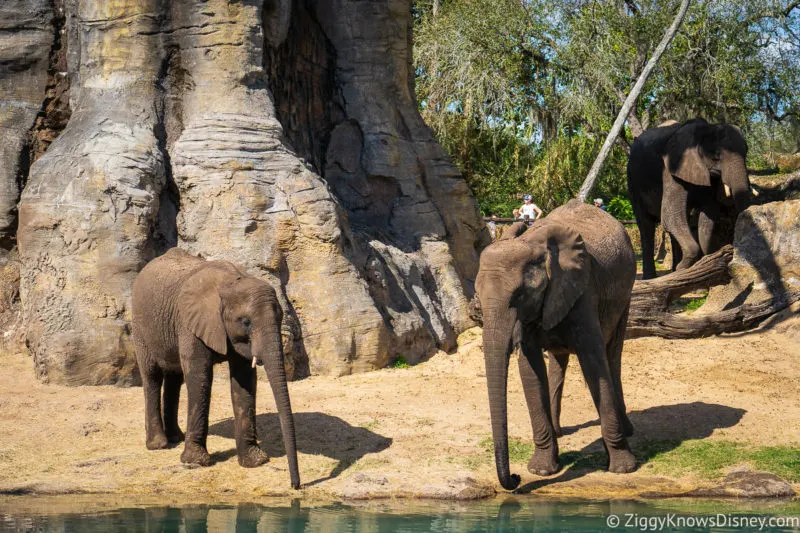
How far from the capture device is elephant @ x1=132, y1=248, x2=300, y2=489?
7980mm

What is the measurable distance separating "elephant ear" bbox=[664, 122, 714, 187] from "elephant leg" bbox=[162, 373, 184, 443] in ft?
30.3

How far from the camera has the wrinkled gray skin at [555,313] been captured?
737 centimetres

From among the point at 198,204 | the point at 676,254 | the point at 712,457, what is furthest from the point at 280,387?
the point at 676,254

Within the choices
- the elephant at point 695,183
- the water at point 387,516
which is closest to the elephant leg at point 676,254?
the elephant at point 695,183

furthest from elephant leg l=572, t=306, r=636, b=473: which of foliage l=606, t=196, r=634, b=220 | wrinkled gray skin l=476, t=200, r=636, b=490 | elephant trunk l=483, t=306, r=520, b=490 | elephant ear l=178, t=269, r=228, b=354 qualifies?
foliage l=606, t=196, r=634, b=220

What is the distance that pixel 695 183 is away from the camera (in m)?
15.7

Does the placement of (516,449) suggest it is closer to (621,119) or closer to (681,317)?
(681,317)

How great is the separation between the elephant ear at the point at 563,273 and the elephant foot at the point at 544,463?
44.8 inches

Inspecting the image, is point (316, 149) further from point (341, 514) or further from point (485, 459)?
point (341, 514)

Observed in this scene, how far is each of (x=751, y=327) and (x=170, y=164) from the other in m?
7.10

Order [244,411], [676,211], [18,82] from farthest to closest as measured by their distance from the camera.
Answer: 1. [676,211]
2. [18,82]
3. [244,411]

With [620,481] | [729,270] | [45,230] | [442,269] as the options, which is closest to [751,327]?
[729,270]

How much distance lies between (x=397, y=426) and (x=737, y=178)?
7876mm

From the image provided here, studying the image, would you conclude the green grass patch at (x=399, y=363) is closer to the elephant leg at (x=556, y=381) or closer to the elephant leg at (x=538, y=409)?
the elephant leg at (x=556, y=381)
